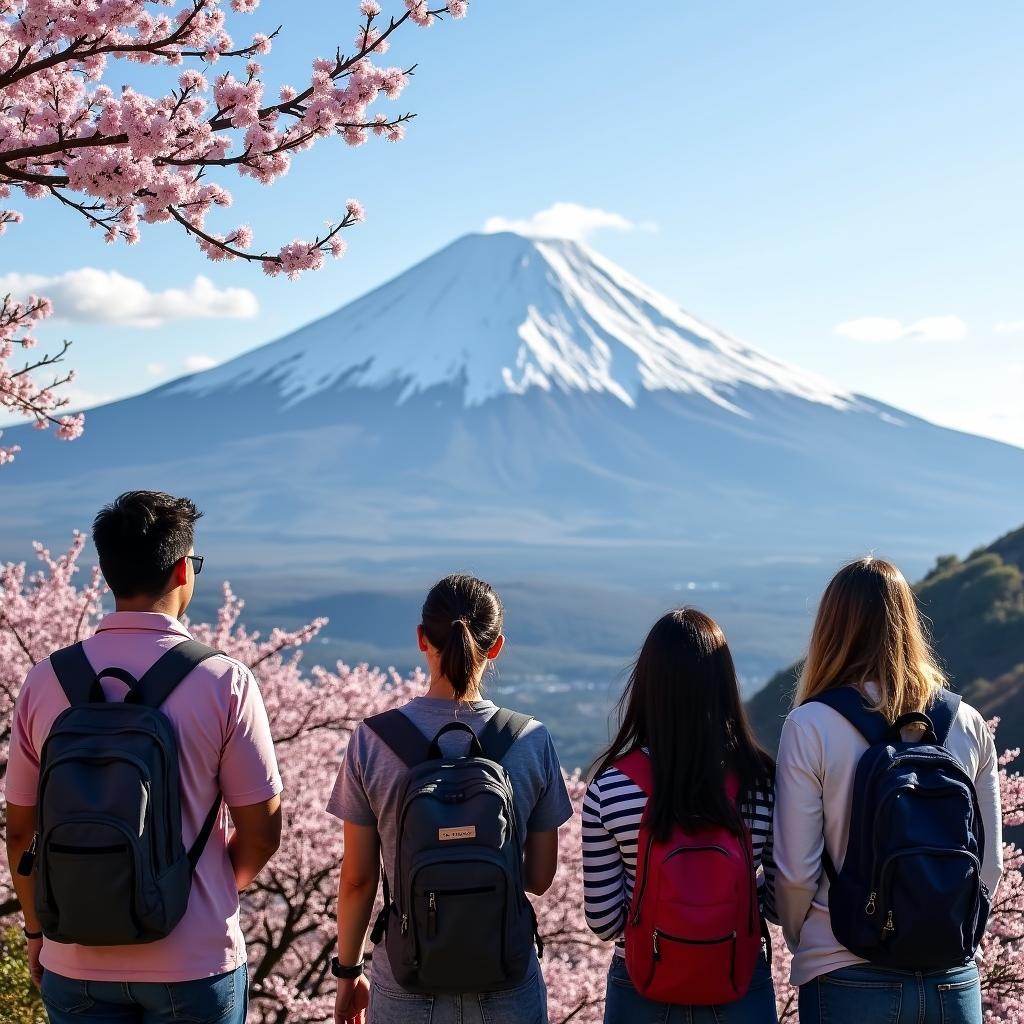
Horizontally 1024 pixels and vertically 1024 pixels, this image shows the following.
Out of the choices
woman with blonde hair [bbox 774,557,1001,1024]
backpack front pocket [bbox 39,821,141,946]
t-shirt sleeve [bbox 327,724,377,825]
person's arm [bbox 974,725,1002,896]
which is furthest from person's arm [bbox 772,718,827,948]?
backpack front pocket [bbox 39,821,141,946]

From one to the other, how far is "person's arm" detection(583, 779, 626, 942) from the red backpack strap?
0.07 meters

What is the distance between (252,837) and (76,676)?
476 millimetres

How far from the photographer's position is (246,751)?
2297 mm

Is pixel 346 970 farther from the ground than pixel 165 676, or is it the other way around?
pixel 165 676

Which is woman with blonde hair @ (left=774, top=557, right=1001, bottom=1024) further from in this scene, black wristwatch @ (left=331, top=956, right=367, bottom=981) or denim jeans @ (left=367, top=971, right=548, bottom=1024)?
black wristwatch @ (left=331, top=956, right=367, bottom=981)

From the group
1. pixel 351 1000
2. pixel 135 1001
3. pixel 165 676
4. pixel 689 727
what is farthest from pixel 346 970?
pixel 689 727

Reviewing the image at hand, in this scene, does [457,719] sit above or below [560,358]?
below

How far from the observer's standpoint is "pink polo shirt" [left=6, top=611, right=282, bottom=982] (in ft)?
7.31

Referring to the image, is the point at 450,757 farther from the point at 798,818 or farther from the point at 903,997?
the point at 903,997

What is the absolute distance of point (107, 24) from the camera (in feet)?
11.8

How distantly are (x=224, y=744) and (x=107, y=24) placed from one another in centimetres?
247

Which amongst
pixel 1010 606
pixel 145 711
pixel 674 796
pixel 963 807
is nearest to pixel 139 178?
pixel 145 711

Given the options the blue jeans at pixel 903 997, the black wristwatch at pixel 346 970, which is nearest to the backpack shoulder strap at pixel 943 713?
the blue jeans at pixel 903 997

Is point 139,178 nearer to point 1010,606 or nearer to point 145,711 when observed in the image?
point 145,711
